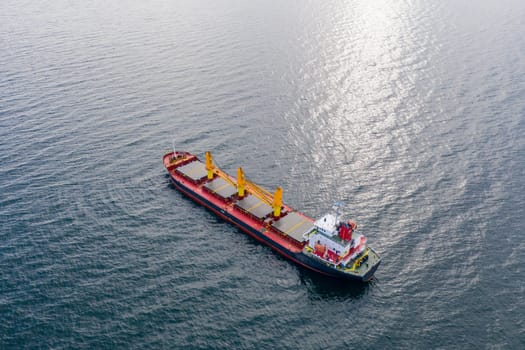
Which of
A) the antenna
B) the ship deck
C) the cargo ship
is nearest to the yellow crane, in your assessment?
the cargo ship

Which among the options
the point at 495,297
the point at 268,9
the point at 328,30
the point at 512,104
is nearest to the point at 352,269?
the point at 495,297

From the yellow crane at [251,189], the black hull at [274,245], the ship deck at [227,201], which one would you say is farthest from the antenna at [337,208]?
the yellow crane at [251,189]

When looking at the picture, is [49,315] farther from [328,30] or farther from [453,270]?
[328,30]

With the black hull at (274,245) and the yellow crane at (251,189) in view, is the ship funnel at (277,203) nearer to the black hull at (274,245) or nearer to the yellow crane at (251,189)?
the yellow crane at (251,189)

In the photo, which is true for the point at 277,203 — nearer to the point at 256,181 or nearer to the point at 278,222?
the point at 278,222

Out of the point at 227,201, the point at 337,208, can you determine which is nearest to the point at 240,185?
the point at 227,201

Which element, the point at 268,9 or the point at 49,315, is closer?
the point at 49,315

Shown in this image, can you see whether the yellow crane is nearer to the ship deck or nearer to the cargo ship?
the cargo ship
